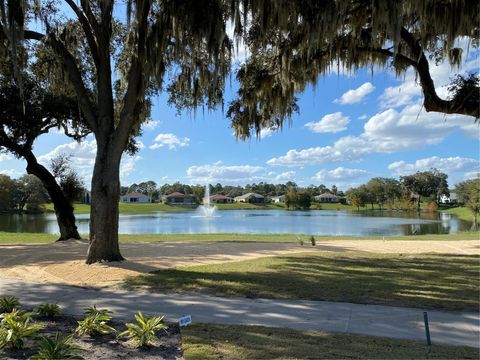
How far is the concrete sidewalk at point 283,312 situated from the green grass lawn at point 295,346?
327mm

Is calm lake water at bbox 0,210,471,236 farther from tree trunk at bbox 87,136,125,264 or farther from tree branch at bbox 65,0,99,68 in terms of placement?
tree branch at bbox 65,0,99,68

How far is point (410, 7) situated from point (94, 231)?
841cm

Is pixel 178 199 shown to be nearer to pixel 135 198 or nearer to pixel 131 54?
pixel 135 198

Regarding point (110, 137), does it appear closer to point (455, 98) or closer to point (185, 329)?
point (185, 329)

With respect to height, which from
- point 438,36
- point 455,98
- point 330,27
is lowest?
point 455,98

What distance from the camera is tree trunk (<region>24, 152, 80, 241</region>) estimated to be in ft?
59.1

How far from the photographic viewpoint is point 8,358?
446cm

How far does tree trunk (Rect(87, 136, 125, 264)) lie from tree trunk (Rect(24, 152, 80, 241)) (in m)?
8.18

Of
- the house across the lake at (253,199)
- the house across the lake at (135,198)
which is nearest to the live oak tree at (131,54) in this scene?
the house across the lake at (253,199)

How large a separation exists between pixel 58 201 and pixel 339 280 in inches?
519

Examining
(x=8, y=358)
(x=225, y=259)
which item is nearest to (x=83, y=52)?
(x=225, y=259)

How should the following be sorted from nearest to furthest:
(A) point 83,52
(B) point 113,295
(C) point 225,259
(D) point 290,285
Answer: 1. (B) point 113,295
2. (D) point 290,285
3. (C) point 225,259
4. (A) point 83,52

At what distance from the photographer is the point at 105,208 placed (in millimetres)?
10539

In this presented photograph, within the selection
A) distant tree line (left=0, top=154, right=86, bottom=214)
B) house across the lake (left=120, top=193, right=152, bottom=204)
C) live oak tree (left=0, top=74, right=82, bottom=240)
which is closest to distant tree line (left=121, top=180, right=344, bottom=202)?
house across the lake (left=120, top=193, right=152, bottom=204)
